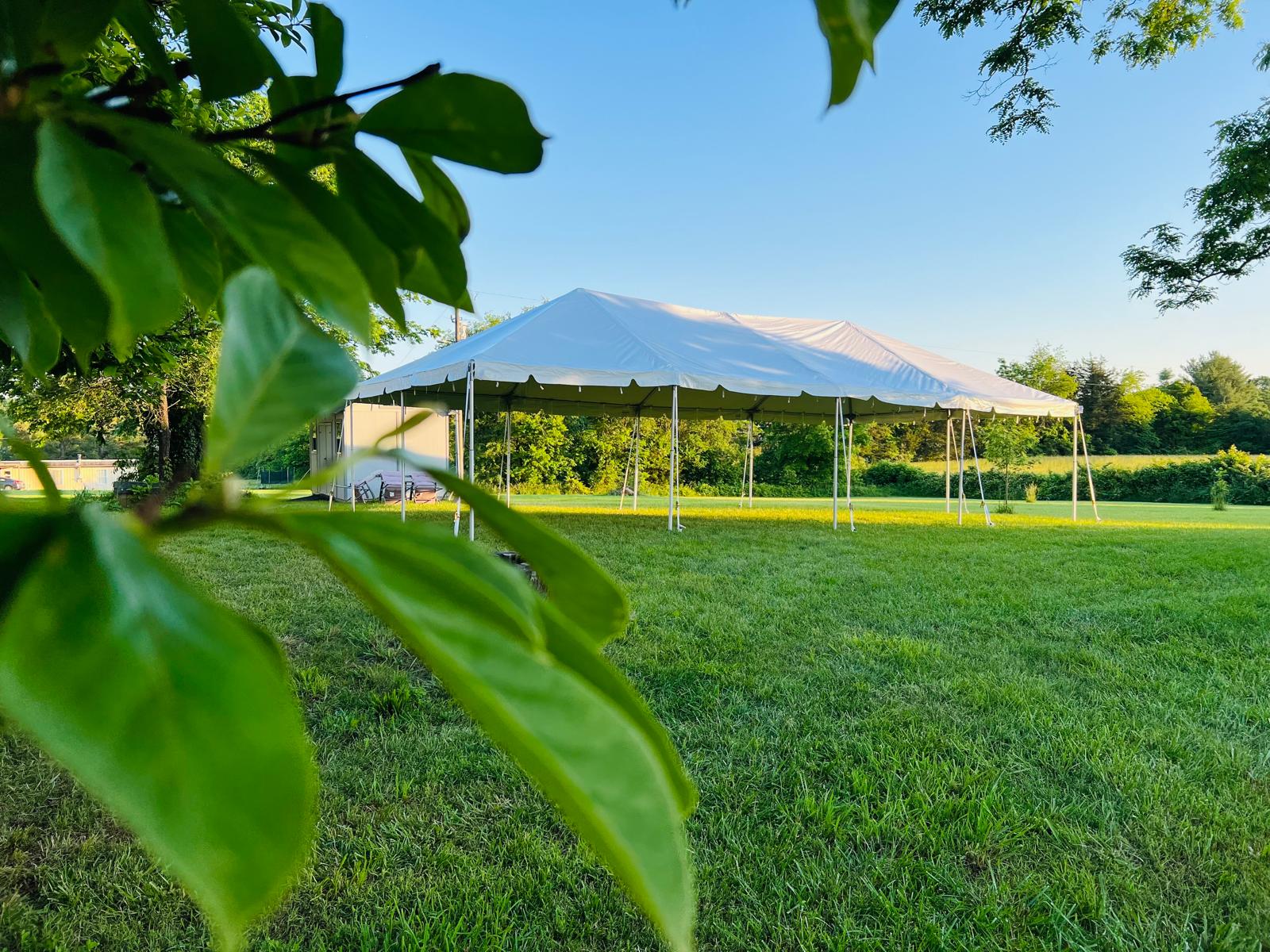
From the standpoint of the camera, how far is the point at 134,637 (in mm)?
116

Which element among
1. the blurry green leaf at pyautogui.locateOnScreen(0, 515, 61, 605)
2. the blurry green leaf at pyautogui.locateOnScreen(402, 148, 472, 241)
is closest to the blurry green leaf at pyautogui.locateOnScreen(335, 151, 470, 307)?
the blurry green leaf at pyautogui.locateOnScreen(402, 148, 472, 241)

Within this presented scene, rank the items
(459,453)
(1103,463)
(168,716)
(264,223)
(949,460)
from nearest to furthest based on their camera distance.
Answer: (168,716), (264,223), (459,453), (949,460), (1103,463)

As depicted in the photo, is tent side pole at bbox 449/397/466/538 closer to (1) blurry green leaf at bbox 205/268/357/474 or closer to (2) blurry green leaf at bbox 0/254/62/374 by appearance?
(1) blurry green leaf at bbox 205/268/357/474

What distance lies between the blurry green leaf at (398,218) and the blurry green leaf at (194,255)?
9cm

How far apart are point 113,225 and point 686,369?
7.33 m

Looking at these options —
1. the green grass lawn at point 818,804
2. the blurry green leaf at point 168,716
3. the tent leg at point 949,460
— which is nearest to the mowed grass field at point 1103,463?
the tent leg at point 949,460

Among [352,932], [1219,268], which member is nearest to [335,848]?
[352,932]

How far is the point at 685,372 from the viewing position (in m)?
7.26

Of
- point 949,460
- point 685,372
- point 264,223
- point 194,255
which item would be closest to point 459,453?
point 194,255

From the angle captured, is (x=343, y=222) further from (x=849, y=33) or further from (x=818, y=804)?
(x=818, y=804)

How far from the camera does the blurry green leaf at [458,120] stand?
0.29 m

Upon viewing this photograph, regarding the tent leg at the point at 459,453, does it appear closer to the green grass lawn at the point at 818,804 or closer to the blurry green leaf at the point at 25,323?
the blurry green leaf at the point at 25,323

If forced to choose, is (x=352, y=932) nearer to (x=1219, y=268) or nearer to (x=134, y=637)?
(x=134, y=637)

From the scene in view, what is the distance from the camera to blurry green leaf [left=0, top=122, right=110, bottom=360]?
0.26m
